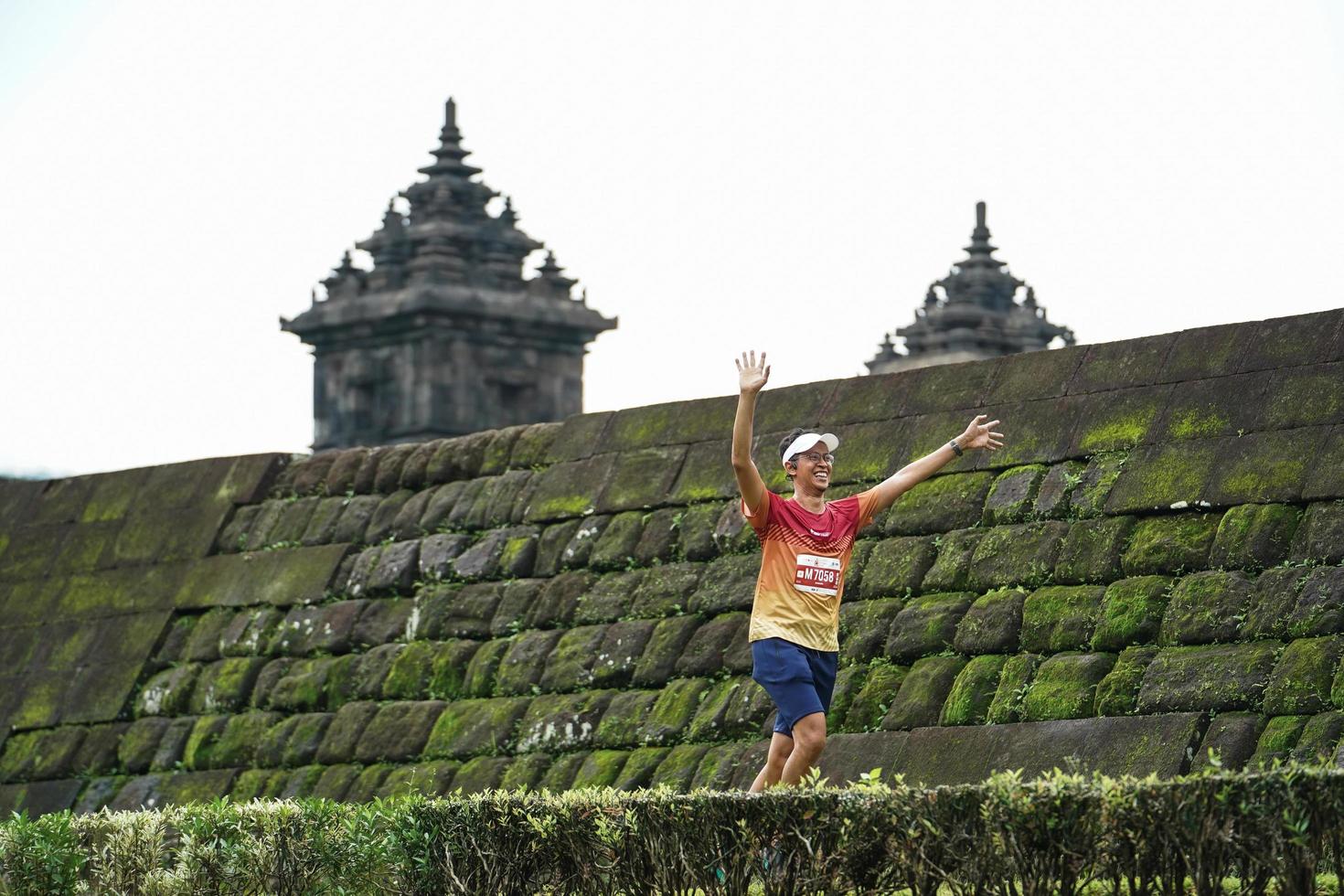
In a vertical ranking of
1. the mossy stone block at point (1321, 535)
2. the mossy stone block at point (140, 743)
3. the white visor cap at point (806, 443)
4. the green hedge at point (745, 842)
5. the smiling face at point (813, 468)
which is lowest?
the green hedge at point (745, 842)

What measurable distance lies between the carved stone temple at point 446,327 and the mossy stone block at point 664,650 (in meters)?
58.3

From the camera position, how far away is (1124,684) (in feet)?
35.7

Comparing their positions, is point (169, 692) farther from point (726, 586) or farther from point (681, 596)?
point (726, 586)

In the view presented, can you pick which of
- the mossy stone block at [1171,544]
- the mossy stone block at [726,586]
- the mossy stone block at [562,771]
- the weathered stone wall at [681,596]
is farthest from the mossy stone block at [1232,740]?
the mossy stone block at [562,771]

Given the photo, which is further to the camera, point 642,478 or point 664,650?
point 642,478

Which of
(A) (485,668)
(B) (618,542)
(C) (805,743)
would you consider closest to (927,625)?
(C) (805,743)

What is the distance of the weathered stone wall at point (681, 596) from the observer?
36.0ft

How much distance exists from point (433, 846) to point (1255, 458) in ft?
13.4

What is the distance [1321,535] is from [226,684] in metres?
7.22

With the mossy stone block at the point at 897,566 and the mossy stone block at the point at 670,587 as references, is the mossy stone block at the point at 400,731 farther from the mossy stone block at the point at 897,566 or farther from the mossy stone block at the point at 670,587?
the mossy stone block at the point at 897,566

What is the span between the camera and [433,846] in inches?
388

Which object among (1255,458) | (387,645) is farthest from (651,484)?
(1255,458)

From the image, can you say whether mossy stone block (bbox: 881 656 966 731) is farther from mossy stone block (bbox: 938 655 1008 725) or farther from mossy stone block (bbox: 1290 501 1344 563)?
mossy stone block (bbox: 1290 501 1344 563)

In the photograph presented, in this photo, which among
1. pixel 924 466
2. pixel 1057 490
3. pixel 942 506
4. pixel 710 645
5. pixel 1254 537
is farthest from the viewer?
pixel 710 645
